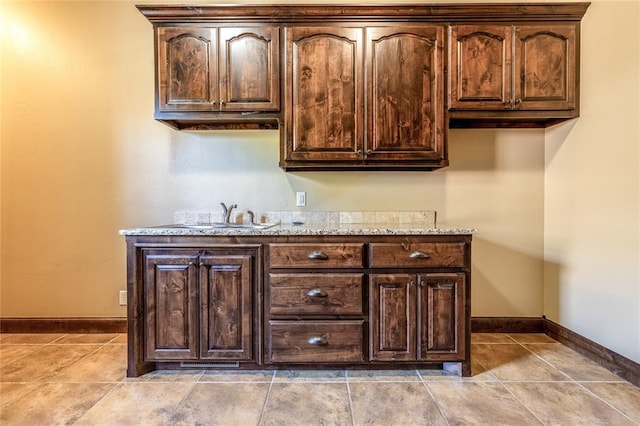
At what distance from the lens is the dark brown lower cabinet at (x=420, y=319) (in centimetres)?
195

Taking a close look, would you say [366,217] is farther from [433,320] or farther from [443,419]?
[443,419]

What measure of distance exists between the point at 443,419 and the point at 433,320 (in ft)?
1.75

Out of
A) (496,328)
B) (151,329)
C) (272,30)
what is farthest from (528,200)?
(151,329)

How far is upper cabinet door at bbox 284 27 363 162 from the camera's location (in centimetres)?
221

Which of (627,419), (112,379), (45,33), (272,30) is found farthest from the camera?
(45,33)

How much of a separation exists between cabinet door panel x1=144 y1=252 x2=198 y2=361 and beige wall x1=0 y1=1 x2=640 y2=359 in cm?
80

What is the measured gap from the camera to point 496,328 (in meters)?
2.65

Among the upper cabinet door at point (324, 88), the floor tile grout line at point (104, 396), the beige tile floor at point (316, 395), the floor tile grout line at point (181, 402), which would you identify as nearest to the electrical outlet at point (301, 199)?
the upper cabinet door at point (324, 88)

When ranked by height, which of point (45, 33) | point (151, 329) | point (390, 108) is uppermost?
point (45, 33)

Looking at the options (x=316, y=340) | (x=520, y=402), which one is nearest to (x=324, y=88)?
(x=316, y=340)

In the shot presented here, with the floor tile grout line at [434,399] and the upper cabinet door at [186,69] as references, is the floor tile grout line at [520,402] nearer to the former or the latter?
the floor tile grout line at [434,399]

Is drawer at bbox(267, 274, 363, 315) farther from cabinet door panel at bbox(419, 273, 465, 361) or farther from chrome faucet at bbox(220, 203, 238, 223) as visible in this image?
chrome faucet at bbox(220, 203, 238, 223)

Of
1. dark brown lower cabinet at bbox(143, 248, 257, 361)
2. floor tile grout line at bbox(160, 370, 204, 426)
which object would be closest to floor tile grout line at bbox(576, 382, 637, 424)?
dark brown lower cabinet at bbox(143, 248, 257, 361)

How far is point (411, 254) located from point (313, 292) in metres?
0.66
